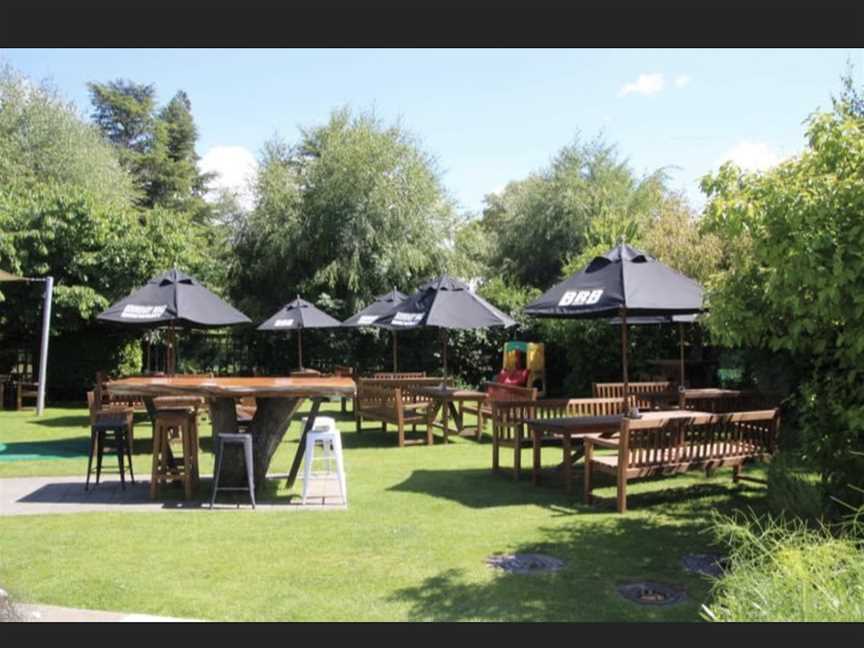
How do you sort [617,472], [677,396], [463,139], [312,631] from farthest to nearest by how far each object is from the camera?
1. [463,139]
2. [677,396]
3. [617,472]
4. [312,631]

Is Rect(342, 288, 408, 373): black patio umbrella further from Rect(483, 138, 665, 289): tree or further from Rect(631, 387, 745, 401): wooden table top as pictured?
Rect(483, 138, 665, 289): tree

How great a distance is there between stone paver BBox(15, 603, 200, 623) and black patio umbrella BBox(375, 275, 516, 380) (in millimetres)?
7176

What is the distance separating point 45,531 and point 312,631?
368cm

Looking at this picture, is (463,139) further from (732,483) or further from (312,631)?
(312,631)

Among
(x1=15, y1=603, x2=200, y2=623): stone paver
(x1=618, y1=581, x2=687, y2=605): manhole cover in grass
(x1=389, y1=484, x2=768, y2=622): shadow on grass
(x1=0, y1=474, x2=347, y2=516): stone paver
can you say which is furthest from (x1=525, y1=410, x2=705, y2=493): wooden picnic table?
(x1=15, y1=603, x2=200, y2=623): stone paver

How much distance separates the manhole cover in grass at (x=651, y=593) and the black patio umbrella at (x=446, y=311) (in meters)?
6.47

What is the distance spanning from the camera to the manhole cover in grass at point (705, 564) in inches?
195

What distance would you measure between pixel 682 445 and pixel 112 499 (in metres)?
5.53

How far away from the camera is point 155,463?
735 cm

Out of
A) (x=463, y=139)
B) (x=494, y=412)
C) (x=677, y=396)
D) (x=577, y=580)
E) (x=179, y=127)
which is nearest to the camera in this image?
(x=577, y=580)

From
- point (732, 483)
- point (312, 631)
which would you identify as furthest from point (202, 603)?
point (732, 483)

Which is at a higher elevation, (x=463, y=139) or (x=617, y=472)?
(x=463, y=139)

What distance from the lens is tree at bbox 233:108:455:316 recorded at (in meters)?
19.8

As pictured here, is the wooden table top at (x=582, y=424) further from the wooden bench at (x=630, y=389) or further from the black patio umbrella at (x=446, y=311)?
the black patio umbrella at (x=446, y=311)
